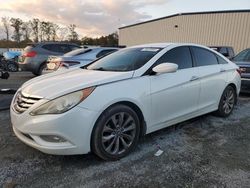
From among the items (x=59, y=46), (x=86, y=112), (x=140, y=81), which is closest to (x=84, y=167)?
(x=86, y=112)

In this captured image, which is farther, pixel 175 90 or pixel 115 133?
pixel 175 90

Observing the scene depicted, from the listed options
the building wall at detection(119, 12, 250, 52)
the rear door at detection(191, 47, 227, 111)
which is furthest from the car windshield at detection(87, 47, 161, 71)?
the building wall at detection(119, 12, 250, 52)

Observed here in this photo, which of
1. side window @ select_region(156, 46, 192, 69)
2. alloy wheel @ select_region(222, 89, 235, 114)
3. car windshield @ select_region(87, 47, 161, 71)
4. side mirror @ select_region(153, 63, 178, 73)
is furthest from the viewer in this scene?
alloy wheel @ select_region(222, 89, 235, 114)

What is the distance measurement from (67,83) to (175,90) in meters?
1.66

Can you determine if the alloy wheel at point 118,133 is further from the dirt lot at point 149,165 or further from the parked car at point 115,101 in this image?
the dirt lot at point 149,165

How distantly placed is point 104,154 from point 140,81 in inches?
43.2

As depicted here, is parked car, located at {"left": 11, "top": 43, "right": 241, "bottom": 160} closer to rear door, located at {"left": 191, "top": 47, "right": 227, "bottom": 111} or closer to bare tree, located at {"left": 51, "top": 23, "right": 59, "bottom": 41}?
rear door, located at {"left": 191, "top": 47, "right": 227, "bottom": 111}

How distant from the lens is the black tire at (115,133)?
11.3 feet

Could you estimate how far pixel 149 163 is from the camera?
3.60 meters

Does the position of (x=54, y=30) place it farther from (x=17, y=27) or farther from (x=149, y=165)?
(x=149, y=165)

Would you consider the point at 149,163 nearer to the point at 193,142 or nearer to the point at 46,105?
the point at 193,142

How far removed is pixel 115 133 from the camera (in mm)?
3652

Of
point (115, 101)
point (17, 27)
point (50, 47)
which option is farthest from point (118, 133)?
point (17, 27)

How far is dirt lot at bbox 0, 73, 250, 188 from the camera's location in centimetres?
314
